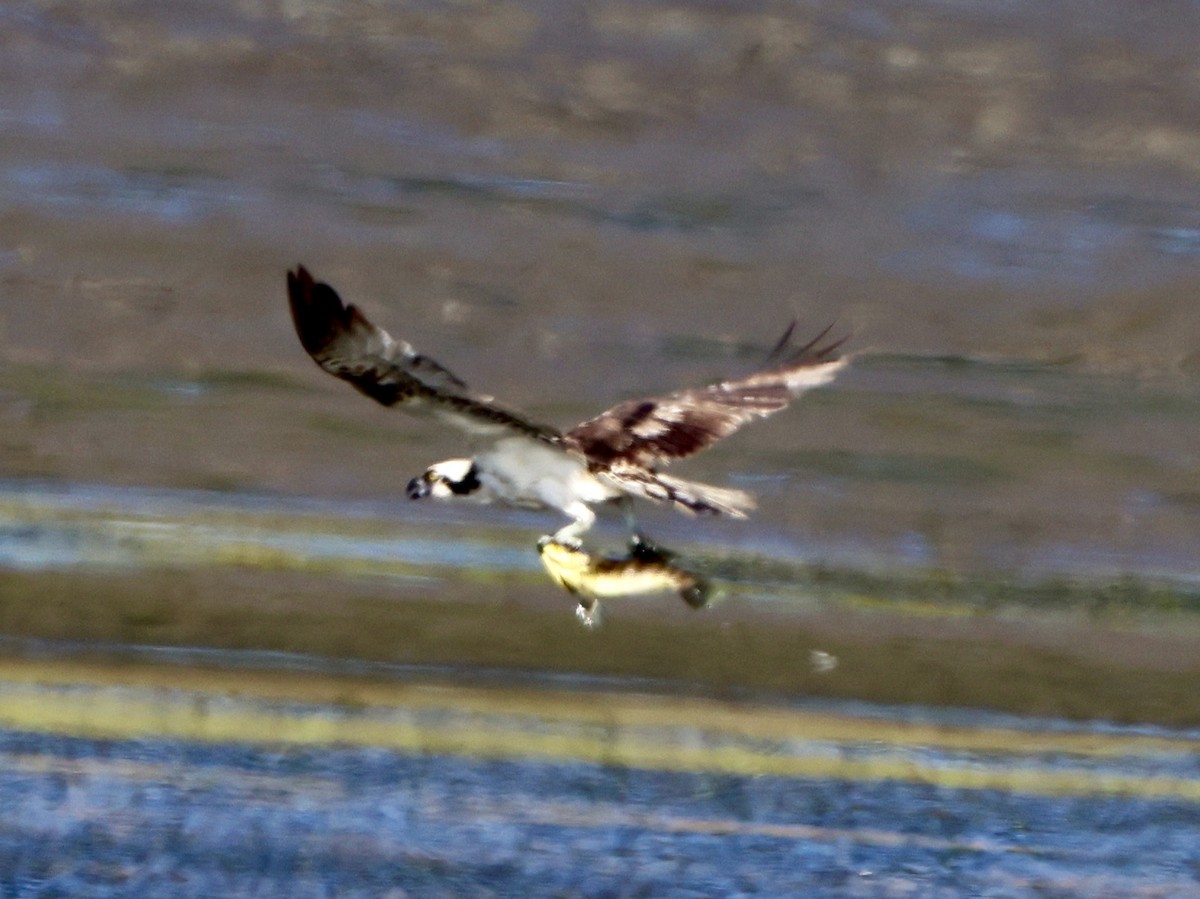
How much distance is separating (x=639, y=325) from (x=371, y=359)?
6320 millimetres

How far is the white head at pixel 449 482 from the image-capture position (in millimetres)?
7348

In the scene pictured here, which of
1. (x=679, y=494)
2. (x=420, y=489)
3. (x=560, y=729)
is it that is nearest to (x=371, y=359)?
(x=679, y=494)

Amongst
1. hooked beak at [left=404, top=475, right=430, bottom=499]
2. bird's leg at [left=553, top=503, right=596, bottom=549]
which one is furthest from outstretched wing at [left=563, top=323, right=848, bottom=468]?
hooked beak at [left=404, top=475, right=430, bottom=499]

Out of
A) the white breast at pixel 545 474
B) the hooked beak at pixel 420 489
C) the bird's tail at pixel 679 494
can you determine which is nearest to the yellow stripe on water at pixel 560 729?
the hooked beak at pixel 420 489

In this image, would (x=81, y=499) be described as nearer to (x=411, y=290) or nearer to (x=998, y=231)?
(x=411, y=290)

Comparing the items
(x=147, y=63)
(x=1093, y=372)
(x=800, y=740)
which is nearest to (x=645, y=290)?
(x=1093, y=372)

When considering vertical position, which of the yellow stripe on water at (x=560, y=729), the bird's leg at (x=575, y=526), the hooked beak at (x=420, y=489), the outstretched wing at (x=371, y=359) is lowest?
the yellow stripe on water at (x=560, y=729)

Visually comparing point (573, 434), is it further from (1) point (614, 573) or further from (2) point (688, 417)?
(1) point (614, 573)

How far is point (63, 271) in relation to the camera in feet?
41.2

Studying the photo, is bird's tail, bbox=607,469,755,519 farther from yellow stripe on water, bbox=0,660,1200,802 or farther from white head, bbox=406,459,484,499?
yellow stripe on water, bbox=0,660,1200,802

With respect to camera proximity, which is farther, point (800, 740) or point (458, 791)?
point (800, 740)

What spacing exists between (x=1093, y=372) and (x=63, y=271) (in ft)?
17.8

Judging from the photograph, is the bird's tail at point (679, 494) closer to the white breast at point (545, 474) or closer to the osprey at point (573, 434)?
the osprey at point (573, 434)

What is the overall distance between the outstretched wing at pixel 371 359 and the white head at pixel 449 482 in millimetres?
843
